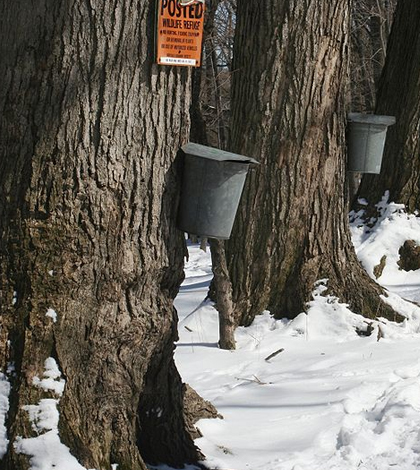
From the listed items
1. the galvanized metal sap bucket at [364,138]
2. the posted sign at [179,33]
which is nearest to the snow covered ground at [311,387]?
the galvanized metal sap bucket at [364,138]

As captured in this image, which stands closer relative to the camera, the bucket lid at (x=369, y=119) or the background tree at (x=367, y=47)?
the bucket lid at (x=369, y=119)

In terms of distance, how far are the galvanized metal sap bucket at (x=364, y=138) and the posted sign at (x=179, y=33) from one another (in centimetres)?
321

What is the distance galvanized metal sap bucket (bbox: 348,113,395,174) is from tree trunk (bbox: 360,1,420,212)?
69.2 inches

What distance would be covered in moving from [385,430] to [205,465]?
3.19 ft

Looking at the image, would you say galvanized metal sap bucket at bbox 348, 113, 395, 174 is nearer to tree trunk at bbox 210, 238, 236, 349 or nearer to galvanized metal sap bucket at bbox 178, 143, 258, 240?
tree trunk at bbox 210, 238, 236, 349

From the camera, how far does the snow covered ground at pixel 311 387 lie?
3.77 m

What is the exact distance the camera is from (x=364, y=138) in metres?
6.27

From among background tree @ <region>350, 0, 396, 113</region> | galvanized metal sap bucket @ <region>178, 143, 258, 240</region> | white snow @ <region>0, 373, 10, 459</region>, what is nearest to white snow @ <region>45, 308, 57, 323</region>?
white snow @ <region>0, 373, 10, 459</region>

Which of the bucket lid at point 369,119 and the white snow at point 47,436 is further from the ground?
the bucket lid at point 369,119

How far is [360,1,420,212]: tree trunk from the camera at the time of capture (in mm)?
8055

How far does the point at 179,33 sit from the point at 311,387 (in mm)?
2455

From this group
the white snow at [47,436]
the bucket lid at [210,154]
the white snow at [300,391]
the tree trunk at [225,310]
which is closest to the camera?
the white snow at [47,436]

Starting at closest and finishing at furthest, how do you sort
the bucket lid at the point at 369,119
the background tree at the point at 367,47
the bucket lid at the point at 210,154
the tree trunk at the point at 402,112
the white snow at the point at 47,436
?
the white snow at the point at 47,436 → the bucket lid at the point at 210,154 → the bucket lid at the point at 369,119 → the tree trunk at the point at 402,112 → the background tree at the point at 367,47

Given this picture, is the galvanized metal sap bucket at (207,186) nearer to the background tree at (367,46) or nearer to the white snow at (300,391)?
the white snow at (300,391)
